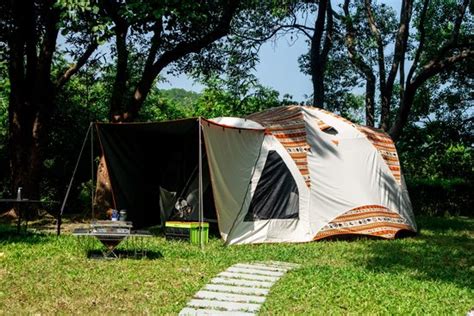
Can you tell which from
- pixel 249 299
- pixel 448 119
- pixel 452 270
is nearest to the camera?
pixel 249 299

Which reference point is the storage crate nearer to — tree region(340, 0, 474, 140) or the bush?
tree region(340, 0, 474, 140)

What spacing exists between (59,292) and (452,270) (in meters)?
4.82

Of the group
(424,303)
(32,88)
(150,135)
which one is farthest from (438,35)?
(424,303)

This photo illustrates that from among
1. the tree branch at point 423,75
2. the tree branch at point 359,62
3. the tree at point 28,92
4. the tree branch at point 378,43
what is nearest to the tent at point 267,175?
the tree branch at point 423,75

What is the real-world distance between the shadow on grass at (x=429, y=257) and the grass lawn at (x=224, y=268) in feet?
0.05

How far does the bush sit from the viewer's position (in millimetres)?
16844

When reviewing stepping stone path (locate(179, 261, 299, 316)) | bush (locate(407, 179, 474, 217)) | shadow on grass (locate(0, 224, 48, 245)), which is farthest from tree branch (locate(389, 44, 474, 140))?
shadow on grass (locate(0, 224, 48, 245))

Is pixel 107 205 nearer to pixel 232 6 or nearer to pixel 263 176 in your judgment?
pixel 263 176

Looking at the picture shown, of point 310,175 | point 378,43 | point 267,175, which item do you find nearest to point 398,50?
point 378,43

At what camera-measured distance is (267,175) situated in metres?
9.28

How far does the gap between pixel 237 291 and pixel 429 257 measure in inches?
151

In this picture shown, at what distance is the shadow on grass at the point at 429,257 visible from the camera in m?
6.81

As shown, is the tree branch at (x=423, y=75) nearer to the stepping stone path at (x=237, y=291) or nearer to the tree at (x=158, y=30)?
the tree at (x=158, y=30)

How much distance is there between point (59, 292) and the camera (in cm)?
528
